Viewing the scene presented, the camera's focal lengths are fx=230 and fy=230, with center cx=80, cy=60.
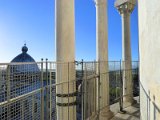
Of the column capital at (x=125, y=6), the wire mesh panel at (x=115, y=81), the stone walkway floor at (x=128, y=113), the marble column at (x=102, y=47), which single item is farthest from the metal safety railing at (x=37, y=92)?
the column capital at (x=125, y=6)

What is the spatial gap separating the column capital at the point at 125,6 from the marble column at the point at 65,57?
6.34 meters

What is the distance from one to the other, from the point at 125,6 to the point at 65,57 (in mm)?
7011

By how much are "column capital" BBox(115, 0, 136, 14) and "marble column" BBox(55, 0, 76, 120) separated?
634 cm

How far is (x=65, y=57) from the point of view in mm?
5992

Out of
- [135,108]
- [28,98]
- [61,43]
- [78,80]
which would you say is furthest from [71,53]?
[135,108]

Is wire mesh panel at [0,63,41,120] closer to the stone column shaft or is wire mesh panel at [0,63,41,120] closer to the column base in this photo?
the column base

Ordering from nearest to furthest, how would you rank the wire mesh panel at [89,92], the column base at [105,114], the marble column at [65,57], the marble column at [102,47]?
the marble column at [65,57], the wire mesh panel at [89,92], the column base at [105,114], the marble column at [102,47]

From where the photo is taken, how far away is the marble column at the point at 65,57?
19.1 ft

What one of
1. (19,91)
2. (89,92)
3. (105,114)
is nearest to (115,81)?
(105,114)

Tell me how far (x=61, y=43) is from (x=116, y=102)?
19.6 feet

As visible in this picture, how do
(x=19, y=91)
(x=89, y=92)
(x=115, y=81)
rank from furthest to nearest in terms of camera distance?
(x=115, y=81), (x=89, y=92), (x=19, y=91)

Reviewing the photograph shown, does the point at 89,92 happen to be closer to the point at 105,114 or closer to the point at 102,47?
the point at 105,114

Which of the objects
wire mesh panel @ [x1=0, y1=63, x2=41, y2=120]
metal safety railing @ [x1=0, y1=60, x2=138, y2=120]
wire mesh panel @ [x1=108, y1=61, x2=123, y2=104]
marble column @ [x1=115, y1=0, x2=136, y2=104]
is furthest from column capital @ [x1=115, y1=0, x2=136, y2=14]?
wire mesh panel @ [x1=0, y1=63, x2=41, y2=120]

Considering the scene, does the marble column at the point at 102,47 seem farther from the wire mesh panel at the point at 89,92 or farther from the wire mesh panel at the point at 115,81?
the wire mesh panel at the point at 115,81
